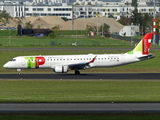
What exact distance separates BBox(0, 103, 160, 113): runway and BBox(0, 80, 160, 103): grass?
167cm

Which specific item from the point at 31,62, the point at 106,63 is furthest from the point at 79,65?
the point at 31,62

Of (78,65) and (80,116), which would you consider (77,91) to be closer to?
(80,116)

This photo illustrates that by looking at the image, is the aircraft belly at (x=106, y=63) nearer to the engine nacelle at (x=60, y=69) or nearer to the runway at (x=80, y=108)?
the engine nacelle at (x=60, y=69)

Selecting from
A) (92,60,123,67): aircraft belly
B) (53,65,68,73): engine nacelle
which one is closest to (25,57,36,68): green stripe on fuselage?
(53,65,68,73): engine nacelle

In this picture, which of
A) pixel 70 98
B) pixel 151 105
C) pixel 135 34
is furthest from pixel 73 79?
pixel 135 34

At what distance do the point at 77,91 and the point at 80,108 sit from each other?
1040cm

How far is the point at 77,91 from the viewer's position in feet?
131

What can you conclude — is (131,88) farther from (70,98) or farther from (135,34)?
(135,34)

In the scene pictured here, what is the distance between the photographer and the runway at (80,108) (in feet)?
93.5

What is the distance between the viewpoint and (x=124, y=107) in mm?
29922

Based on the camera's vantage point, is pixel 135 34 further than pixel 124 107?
Yes

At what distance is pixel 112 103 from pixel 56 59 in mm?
26291

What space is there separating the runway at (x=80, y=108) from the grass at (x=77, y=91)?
5.47 feet

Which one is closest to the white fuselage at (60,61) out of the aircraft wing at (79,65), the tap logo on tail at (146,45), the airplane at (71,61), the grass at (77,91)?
the airplane at (71,61)
